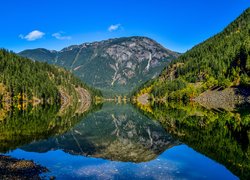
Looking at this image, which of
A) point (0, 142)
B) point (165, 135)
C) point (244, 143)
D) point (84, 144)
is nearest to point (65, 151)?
point (84, 144)

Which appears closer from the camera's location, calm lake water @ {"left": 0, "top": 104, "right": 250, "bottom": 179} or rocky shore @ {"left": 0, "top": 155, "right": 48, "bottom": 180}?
rocky shore @ {"left": 0, "top": 155, "right": 48, "bottom": 180}

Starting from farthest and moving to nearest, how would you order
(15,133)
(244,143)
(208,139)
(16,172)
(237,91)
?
(237,91) < (15,133) < (208,139) < (244,143) < (16,172)

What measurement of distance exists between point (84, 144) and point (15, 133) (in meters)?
16.6

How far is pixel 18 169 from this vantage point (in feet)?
119

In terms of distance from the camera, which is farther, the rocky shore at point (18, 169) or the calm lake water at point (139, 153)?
the calm lake water at point (139, 153)

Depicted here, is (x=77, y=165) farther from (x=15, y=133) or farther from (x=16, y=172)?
(x=15, y=133)

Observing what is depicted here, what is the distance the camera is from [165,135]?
68.6 meters

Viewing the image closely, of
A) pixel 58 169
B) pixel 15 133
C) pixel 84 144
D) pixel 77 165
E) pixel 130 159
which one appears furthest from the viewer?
pixel 15 133

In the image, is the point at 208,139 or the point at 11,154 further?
the point at 208,139

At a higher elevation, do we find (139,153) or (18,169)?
(18,169)

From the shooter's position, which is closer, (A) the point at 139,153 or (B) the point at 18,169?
(B) the point at 18,169

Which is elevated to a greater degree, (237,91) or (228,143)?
(237,91)

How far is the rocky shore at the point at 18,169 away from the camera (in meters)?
32.9

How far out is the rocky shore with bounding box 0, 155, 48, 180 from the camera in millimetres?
32909
